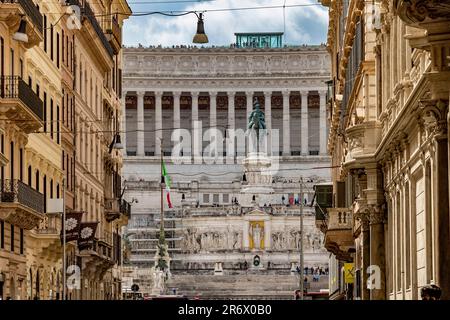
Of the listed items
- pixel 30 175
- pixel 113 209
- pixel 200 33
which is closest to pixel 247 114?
pixel 113 209

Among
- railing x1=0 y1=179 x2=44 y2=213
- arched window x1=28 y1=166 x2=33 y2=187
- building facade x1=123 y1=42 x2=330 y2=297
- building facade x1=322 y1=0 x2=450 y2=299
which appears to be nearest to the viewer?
building facade x1=322 y1=0 x2=450 y2=299

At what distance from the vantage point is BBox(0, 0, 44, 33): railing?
40.7 metres

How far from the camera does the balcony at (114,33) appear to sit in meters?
74.9

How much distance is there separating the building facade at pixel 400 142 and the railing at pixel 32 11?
35.0 feet

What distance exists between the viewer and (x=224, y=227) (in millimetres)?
133875

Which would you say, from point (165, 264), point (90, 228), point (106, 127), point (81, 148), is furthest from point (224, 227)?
point (90, 228)

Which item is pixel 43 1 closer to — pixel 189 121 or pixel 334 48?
pixel 334 48

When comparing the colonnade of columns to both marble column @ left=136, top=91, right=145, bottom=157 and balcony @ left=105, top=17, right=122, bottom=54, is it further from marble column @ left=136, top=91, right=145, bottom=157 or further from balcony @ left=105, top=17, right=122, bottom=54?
balcony @ left=105, top=17, right=122, bottom=54

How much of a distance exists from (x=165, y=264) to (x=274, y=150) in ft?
183

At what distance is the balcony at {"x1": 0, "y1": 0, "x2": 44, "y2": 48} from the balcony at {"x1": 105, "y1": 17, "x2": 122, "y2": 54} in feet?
97.1

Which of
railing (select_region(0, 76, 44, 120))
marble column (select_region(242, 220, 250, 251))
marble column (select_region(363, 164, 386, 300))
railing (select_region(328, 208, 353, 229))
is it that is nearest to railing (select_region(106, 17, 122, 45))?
railing (select_region(328, 208, 353, 229))

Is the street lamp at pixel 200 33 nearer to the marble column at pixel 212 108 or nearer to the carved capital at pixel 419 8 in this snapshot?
the carved capital at pixel 419 8

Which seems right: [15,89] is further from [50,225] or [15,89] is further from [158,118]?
[158,118]

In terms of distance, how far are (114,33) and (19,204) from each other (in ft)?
124
